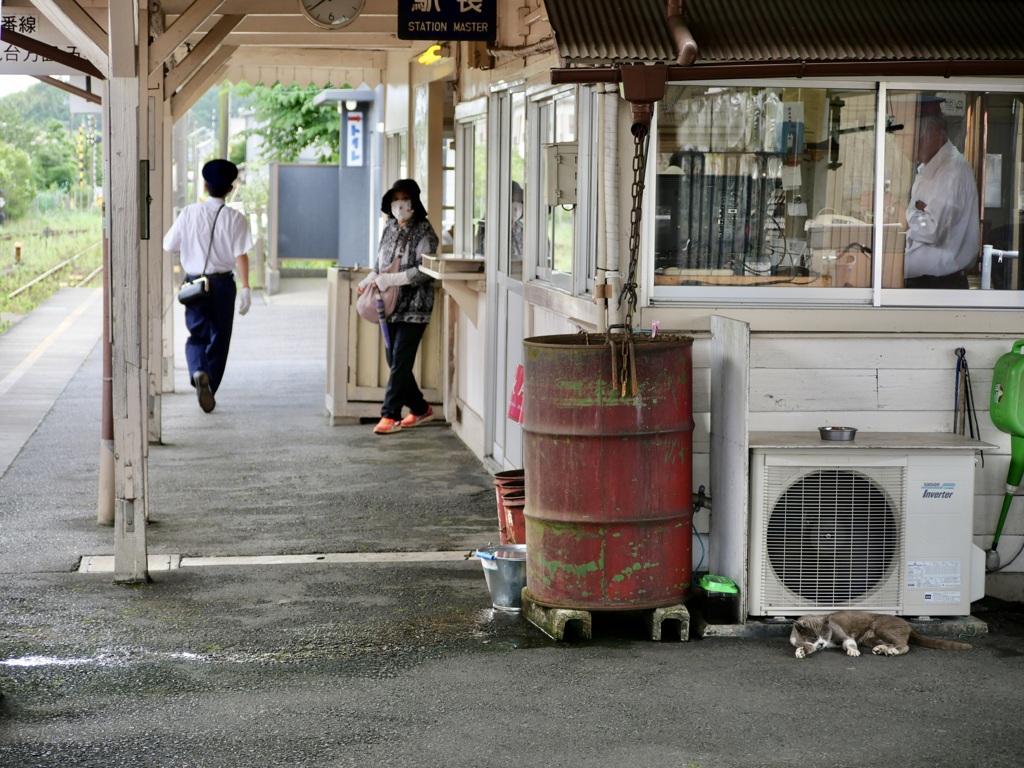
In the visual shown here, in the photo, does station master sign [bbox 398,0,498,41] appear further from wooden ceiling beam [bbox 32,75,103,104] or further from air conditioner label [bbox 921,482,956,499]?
wooden ceiling beam [bbox 32,75,103,104]

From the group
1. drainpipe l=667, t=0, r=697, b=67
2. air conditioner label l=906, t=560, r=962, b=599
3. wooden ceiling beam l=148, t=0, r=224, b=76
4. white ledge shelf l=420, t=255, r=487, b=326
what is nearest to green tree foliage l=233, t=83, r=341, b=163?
white ledge shelf l=420, t=255, r=487, b=326

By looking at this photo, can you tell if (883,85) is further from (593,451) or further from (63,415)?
(63,415)

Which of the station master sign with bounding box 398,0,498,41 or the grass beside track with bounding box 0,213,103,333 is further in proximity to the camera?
the grass beside track with bounding box 0,213,103,333

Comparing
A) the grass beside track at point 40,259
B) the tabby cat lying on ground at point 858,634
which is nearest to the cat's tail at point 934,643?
the tabby cat lying on ground at point 858,634

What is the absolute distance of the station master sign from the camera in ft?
29.1

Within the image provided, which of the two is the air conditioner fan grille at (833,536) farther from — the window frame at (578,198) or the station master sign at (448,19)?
the station master sign at (448,19)

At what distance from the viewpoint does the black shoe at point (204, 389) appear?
444 inches

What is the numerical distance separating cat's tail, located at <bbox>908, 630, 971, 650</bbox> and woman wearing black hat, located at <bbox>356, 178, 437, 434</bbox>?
5711 millimetres

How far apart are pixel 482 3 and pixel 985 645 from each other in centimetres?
510

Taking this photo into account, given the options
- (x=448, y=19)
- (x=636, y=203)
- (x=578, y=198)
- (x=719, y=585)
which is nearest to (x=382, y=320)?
(x=448, y=19)

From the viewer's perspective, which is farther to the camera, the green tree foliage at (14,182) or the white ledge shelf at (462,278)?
the green tree foliage at (14,182)

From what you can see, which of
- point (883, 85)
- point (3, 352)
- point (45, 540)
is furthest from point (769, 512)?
point (3, 352)

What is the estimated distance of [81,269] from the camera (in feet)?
117

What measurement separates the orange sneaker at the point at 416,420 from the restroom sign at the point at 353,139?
15.2m
